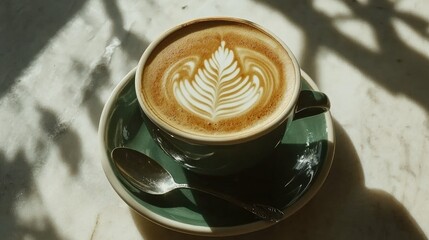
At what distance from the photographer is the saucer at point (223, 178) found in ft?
2.40

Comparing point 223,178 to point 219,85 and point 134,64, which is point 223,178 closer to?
point 219,85

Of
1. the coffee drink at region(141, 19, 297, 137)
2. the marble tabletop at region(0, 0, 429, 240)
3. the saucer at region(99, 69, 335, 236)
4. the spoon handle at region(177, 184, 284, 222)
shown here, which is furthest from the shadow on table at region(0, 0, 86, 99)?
the spoon handle at region(177, 184, 284, 222)

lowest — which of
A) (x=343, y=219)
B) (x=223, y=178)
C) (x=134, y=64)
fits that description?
(x=343, y=219)

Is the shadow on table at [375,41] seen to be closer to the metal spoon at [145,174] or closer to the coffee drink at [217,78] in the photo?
the coffee drink at [217,78]

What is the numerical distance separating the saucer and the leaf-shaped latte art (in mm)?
131

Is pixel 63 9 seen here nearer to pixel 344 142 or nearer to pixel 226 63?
pixel 226 63

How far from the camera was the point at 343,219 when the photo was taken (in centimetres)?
80

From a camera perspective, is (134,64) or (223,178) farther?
(134,64)

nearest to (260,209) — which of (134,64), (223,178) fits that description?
(223,178)

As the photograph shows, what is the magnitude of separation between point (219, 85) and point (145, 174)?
185 mm

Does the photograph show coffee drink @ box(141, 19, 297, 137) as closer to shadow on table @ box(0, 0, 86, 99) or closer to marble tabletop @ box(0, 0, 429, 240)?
marble tabletop @ box(0, 0, 429, 240)

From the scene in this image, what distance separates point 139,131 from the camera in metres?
0.88

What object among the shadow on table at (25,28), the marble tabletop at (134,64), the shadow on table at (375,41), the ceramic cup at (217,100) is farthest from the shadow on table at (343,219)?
the shadow on table at (25,28)

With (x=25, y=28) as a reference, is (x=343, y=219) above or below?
below
